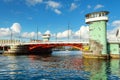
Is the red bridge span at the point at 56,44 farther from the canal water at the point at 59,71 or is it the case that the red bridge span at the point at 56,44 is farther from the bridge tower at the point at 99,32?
the canal water at the point at 59,71

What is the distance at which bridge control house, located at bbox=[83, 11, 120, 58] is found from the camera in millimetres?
87125

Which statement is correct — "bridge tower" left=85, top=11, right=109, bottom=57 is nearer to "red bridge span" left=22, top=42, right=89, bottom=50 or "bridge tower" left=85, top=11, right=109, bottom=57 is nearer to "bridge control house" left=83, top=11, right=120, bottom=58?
"bridge control house" left=83, top=11, right=120, bottom=58

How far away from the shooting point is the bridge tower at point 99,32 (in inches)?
3430

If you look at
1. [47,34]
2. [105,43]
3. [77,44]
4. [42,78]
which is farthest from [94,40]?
[47,34]

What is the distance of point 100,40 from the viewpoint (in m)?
87.9

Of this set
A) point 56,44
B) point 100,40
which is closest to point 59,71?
point 100,40

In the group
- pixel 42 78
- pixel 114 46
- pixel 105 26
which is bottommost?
pixel 42 78

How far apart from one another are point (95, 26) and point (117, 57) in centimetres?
1344

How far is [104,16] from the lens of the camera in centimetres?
8694

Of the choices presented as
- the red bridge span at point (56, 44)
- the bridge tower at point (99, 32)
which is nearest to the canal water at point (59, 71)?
the bridge tower at point (99, 32)

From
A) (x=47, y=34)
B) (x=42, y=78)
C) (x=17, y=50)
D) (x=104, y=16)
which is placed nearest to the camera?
(x=42, y=78)

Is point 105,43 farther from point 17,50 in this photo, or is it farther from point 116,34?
point 17,50

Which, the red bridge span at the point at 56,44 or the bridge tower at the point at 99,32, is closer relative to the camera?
the bridge tower at the point at 99,32

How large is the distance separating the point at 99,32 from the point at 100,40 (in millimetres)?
2829
